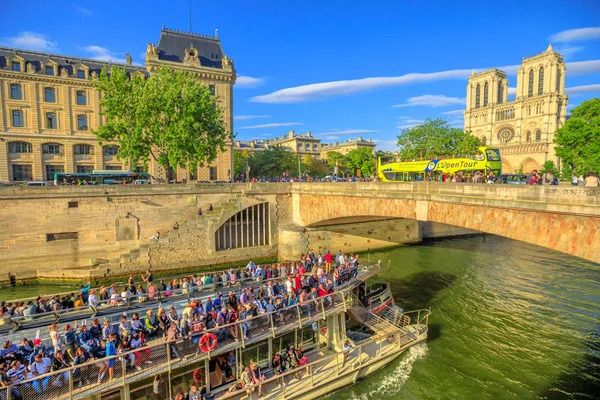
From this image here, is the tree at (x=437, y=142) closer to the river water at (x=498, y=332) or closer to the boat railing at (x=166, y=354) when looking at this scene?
the river water at (x=498, y=332)

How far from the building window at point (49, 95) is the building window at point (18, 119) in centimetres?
356

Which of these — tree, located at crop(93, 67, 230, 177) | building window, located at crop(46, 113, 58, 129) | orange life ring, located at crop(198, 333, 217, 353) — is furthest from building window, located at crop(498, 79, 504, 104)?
orange life ring, located at crop(198, 333, 217, 353)

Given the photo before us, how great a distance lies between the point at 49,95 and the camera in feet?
151

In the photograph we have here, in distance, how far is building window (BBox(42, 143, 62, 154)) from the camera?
1812 inches

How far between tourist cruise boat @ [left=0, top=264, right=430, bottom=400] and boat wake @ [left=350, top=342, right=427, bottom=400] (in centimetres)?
45

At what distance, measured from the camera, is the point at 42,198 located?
28.0 m

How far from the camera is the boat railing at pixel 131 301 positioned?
42.9ft

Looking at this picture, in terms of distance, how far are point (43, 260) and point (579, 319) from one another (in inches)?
1527

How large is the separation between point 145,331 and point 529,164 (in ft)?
370

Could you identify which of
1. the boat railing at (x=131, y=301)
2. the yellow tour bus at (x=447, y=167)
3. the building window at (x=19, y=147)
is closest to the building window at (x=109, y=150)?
the building window at (x=19, y=147)

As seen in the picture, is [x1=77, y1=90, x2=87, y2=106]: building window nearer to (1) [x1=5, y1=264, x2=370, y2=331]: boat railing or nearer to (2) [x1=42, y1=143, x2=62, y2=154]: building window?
(2) [x1=42, y1=143, x2=62, y2=154]: building window

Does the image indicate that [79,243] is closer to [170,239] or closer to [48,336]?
[170,239]

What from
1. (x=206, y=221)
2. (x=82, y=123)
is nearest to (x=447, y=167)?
(x=206, y=221)

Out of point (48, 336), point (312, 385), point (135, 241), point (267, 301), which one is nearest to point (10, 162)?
point (135, 241)
